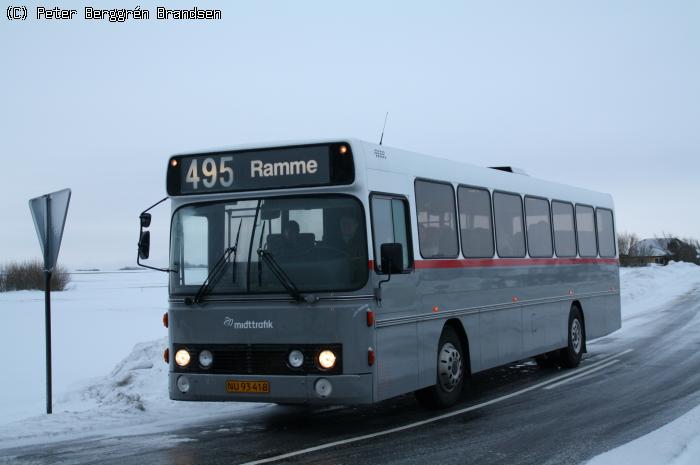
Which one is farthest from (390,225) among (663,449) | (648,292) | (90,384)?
(648,292)

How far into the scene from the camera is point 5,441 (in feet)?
29.9

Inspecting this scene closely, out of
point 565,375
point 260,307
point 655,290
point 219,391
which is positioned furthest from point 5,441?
point 655,290

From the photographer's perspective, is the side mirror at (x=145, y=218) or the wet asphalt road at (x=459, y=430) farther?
the side mirror at (x=145, y=218)

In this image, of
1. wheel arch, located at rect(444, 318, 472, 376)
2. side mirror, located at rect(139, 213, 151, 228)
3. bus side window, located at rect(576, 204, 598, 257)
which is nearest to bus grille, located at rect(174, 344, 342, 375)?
side mirror, located at rect(139, 213, 151, 228)

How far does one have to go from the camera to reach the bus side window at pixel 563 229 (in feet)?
48.8

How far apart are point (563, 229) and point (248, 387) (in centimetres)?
807

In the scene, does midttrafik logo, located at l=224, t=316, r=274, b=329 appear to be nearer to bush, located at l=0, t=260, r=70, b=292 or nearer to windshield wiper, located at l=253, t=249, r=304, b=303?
windshield wiper, located at l=253, t=249, r=304, b=303

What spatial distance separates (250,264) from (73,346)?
14.5 metres

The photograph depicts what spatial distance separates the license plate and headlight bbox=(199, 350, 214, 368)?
34 centimetres

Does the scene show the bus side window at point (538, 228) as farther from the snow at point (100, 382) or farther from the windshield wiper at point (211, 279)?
the windshield wiper at point (211, 279)

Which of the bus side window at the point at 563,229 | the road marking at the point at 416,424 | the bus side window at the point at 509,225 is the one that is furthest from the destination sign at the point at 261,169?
the bus side window at the point at 563,229

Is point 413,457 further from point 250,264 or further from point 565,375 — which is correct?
point 565,375

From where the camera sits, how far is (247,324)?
29.8 feet

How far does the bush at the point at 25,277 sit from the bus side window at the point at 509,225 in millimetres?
44466
